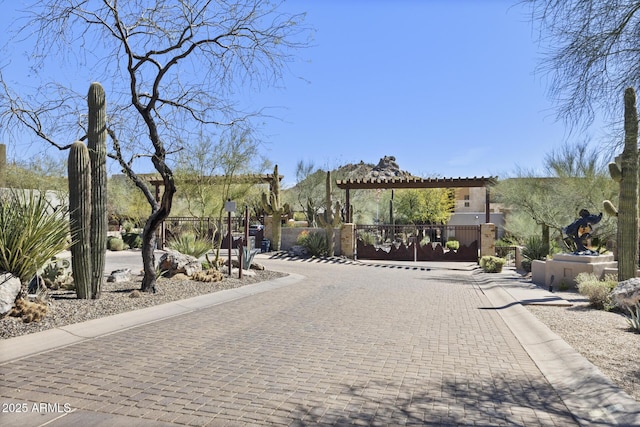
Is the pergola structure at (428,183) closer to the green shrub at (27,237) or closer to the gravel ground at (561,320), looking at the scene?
the gravel ground at (561,320)

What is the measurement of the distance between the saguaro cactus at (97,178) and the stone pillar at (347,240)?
59.3ft

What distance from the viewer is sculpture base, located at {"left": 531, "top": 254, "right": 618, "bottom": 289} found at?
48.5 feet

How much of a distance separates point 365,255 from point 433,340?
19919mm

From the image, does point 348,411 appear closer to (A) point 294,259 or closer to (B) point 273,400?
(B) point 273,400

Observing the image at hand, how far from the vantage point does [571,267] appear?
15008 millimetres

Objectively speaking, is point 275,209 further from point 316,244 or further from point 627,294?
point 627,294

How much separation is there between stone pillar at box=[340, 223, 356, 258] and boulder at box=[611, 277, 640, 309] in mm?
17826

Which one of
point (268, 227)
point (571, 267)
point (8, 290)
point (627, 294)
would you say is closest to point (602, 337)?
point (627, 294)

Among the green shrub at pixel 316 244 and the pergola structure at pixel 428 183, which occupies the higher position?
the pergola structure at pixel 428 183

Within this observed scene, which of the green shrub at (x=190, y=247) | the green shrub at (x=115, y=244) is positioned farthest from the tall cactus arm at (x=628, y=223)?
the green shrub at (x=115, y=244)

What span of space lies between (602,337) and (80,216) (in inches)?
384

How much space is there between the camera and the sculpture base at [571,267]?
14781 mm

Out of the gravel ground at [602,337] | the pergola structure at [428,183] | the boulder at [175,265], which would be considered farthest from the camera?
the pergola structure at [428,183]

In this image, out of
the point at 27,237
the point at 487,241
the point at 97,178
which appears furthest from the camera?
the point at 487,241
